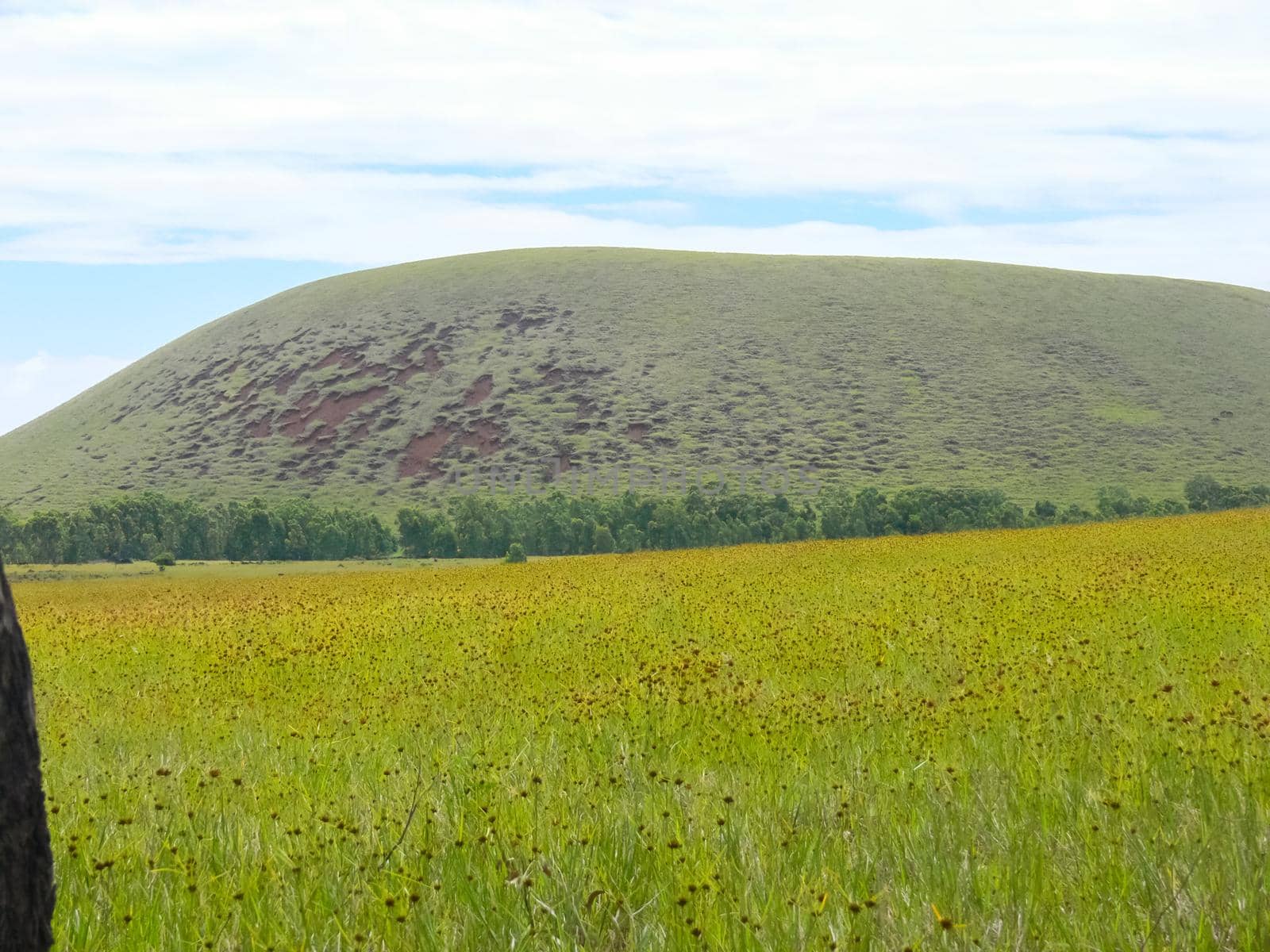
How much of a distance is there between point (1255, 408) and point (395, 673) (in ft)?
357

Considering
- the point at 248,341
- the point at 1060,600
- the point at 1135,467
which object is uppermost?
the point at 248,341

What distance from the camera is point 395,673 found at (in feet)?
36.2

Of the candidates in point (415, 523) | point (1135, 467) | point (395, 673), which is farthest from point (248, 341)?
point (395, 673)

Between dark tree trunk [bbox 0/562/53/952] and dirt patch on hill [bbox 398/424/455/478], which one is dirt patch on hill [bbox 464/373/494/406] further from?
dark tree trunk [bbox 0/562/53/952]

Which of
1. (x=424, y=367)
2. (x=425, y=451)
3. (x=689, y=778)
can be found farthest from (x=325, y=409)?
(x=689, y=778)

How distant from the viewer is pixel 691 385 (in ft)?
357

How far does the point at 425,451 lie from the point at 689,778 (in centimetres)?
10203

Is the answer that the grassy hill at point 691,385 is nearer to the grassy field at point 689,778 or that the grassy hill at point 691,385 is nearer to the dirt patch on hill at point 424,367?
the dirt patch on hill at point 424,367

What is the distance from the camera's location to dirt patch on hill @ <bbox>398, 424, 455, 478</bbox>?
10356 centimetres

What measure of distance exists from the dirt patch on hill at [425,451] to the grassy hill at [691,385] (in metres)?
0.31

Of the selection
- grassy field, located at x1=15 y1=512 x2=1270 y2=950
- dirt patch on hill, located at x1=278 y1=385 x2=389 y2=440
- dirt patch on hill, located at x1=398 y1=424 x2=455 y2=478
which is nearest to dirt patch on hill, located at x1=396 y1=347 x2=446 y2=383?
dirt patch on hill, located at x1=278 y1=385 x2=389 y2=440

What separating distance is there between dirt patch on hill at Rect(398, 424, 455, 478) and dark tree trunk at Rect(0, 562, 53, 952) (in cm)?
10000

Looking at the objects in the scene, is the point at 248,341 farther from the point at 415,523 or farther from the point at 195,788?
the point at 195,788

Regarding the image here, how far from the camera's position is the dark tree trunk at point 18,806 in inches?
115
